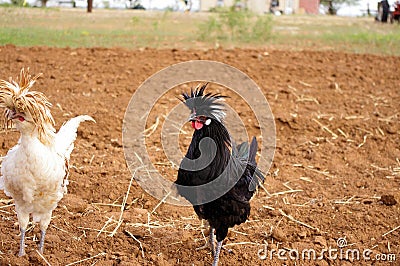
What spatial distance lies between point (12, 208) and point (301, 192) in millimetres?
3091

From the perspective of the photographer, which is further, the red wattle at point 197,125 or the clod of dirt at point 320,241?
the clod of dirt at point 320,241

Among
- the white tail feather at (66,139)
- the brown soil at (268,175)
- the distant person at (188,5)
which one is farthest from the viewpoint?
the distant person at (188,5)

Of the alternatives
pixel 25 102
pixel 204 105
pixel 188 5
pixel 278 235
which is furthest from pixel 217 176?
pixel 188 5

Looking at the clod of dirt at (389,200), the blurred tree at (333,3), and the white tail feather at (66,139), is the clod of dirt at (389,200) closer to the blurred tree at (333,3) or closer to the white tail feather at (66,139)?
the white tail feather at (66,139)

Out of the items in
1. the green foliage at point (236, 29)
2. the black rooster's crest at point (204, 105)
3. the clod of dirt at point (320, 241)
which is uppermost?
the green foliage at point (236, 29)

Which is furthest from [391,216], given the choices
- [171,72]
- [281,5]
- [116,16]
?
[281,5]

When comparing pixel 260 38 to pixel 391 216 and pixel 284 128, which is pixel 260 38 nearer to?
pixel 284 128

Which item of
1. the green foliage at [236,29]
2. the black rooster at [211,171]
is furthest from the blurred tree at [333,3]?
the black rooster at [211,171]

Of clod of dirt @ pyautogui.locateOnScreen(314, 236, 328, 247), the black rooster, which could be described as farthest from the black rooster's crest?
clod of dirt @ pyautogui.locateOnScreen(314, 236, 328, 247)

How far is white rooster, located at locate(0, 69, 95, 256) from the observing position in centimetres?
325

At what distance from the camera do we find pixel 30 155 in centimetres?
327

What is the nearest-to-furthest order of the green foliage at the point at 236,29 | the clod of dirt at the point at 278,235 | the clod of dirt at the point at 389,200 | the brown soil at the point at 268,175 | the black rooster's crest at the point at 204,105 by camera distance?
1. the black rooster's crest at the point at 204,105
2. the brown soil at the point at 268,175
3. the clod of dirt at the point at 278,235
4. the clod of dirt at the point at 389,200
5. the green foliage at the point at 236,29

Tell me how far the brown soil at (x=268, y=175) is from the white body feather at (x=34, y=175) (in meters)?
0.46

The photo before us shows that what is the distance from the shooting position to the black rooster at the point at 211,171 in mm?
3475
